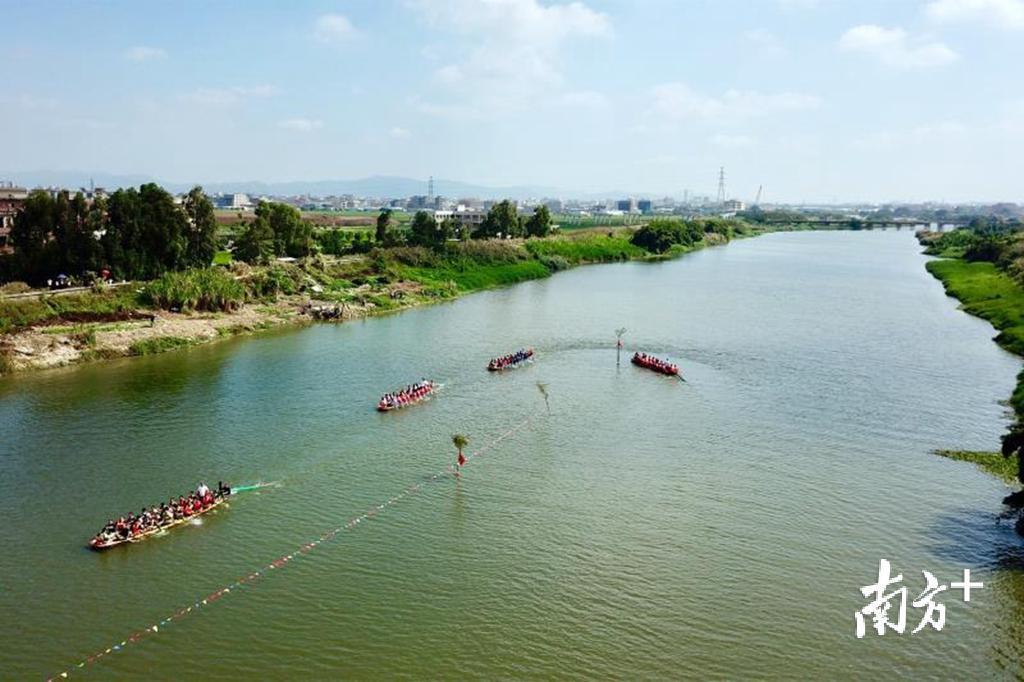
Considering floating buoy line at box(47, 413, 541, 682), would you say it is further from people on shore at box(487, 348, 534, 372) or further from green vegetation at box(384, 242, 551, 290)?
green vegetation at box(384, 242, 551, 290)

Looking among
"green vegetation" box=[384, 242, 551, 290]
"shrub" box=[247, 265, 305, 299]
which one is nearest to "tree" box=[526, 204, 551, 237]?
"green vegetation" box=[384, 242, 551, 290]

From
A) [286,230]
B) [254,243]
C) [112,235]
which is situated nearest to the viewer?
[112,235]

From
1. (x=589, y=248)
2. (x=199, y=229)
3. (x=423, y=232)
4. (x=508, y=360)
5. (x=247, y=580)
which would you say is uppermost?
(x=423, y=232)

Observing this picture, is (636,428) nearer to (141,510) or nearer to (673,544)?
(673,544)

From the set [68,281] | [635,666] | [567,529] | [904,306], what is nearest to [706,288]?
[904,306]

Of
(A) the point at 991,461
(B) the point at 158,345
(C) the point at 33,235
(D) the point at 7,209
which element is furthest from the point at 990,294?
(D) the point at 7,209

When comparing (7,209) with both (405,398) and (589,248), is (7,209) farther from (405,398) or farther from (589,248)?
(589,248)
